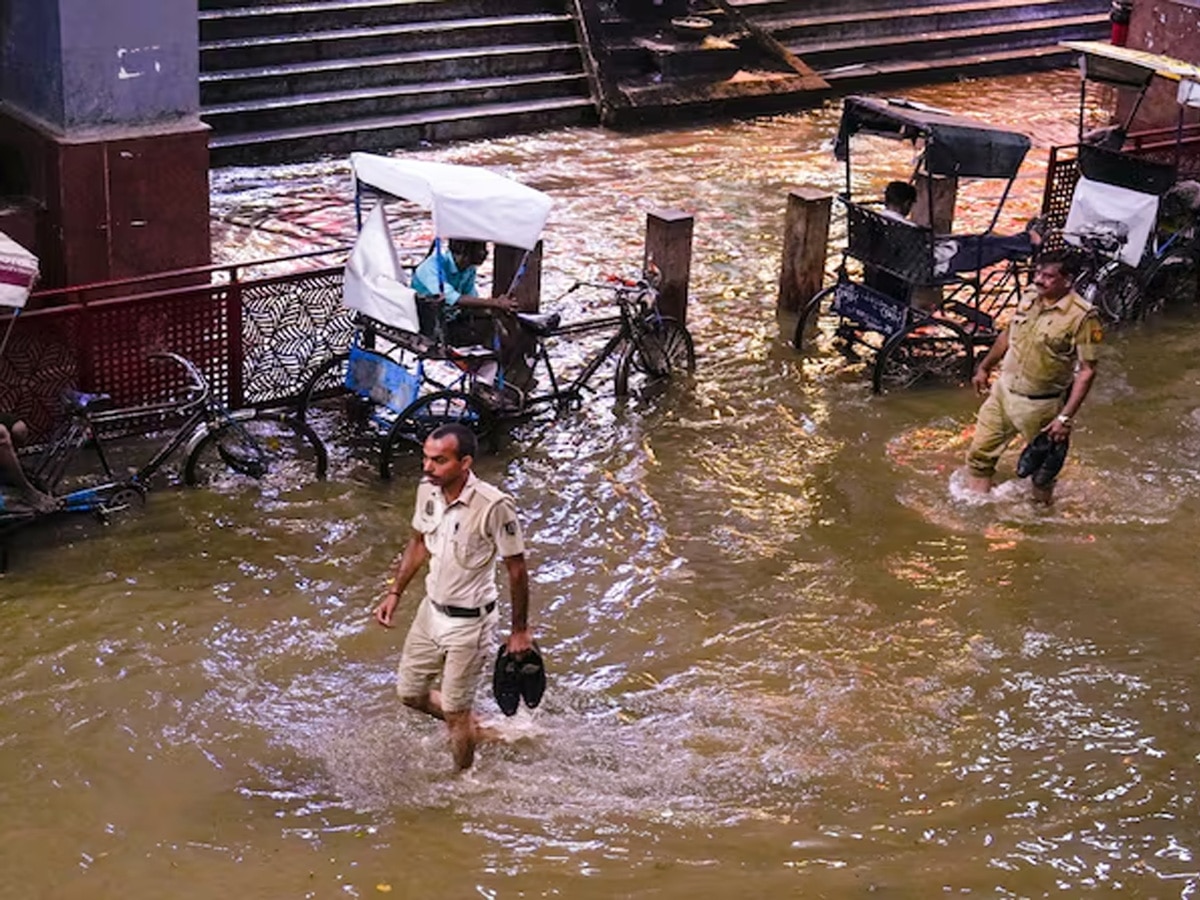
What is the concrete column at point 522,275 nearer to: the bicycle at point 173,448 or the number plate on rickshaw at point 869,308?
the bicycle at point 173,448

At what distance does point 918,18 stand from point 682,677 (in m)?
16.2

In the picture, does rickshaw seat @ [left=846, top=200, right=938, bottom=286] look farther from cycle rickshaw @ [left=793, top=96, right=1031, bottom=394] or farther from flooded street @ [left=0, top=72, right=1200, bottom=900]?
flooded street @ [left=0, top=72, right=1200, bottom=900]

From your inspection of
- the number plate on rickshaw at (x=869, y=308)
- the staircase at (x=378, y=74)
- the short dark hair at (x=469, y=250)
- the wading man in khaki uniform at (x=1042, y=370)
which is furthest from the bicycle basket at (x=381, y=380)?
the staircase at (x=378, y=74)

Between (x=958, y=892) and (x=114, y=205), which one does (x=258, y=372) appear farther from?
(x=958, y=892)

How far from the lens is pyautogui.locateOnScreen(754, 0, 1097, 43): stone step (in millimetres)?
21516

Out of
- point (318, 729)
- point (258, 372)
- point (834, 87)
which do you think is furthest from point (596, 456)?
point (834, 87)

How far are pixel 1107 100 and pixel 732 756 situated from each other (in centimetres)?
1541

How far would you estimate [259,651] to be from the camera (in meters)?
8.46

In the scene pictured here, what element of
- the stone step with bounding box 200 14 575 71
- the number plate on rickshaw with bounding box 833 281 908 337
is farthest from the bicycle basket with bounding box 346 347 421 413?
the stone step with bounding box 200 14 575 71

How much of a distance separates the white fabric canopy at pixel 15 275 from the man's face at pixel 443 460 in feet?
10.2

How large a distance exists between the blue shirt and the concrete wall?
2384mm

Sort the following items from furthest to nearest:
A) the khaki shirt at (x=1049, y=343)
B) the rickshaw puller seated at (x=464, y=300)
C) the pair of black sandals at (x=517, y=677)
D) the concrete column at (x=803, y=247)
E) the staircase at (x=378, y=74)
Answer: the staircase at (x=378, y=74) → the concrete column at (x=803, y=247) → the rickshaw puller seated at (x=464, y=300) → the khaki shirt at (x=1049, y=343) → the pair of black sandals at (x=517, y=677)

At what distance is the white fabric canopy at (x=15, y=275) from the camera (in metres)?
8.77

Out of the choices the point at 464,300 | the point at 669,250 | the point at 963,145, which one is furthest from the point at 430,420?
the point at 963,145
